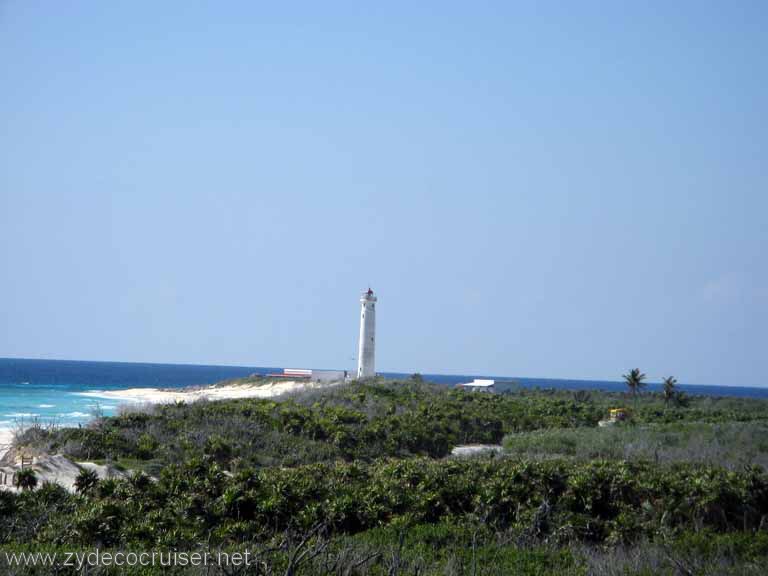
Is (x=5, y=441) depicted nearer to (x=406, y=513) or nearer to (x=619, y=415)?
(x=406, y=513)

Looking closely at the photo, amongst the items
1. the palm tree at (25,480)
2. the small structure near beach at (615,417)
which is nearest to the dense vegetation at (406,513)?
the palm tree at (25,480)

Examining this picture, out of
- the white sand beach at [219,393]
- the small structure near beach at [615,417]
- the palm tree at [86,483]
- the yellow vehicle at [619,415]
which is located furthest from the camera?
the white sand beach at [219,393]

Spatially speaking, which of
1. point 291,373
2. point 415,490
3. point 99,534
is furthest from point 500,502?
point 291,373

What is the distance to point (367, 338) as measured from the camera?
5206 centimetres

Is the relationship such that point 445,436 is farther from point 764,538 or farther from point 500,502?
point 764,538

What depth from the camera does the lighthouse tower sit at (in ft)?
169

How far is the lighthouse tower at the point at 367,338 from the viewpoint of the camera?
51625 millimetres

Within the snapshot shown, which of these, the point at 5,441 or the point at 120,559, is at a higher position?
the point at 120,559

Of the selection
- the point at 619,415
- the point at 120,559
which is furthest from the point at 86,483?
the point at 619,415

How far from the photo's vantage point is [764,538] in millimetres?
9203

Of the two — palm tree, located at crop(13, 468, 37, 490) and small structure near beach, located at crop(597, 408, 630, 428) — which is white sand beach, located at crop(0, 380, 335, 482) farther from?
palm tree, located at crop(13, 468, 37, 490)

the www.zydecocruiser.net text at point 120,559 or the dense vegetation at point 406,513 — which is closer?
the www.zydecocruiser.net text at point 120,559

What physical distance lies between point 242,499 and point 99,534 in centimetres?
212

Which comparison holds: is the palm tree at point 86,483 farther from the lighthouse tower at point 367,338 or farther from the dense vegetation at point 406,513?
the lighthouse tower at point 367,338
